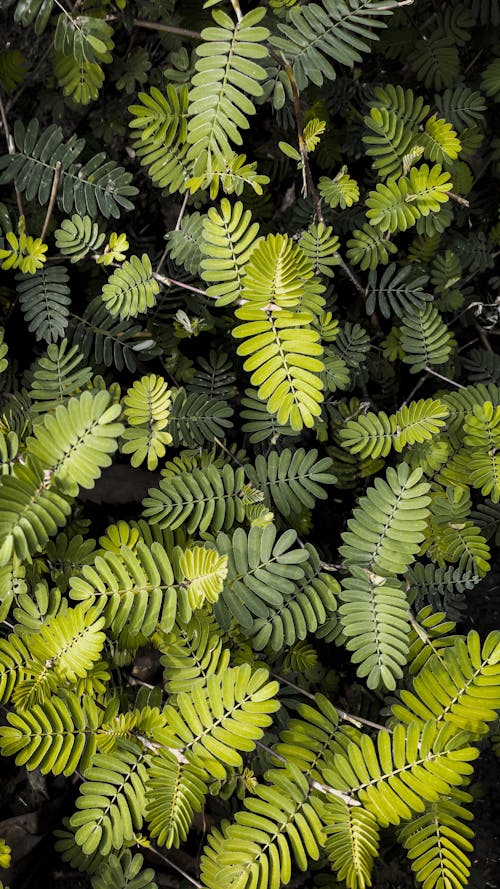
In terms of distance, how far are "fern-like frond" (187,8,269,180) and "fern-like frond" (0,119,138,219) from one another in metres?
0.36

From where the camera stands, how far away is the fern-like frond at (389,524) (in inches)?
63.5

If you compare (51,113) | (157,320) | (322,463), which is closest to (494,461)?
(322,463)

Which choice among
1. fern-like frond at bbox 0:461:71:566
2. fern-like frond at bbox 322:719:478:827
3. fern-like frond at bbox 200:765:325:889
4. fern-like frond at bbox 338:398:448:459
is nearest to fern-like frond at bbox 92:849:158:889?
fern-like frond at bbox 200:765:325:889

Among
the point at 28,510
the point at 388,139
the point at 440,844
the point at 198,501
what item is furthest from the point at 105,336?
the point at 440,844

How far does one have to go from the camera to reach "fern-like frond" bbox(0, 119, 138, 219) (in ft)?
5.94

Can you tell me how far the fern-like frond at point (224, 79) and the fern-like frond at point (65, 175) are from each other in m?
0.36

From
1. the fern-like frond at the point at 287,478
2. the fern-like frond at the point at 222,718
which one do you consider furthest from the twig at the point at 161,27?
the fern-like frond at the point at 222,718

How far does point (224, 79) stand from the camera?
1.48 m

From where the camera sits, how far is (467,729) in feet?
4.63

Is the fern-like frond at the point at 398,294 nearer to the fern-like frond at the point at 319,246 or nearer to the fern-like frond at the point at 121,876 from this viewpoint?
the fern-like frond at the point at 319,246

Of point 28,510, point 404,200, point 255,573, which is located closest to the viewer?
point 28,510

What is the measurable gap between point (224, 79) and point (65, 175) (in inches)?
22.6

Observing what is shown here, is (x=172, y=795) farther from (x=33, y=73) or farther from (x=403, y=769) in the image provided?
(x=33, y=73)

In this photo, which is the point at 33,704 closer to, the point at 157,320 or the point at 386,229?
the point at 157,320
